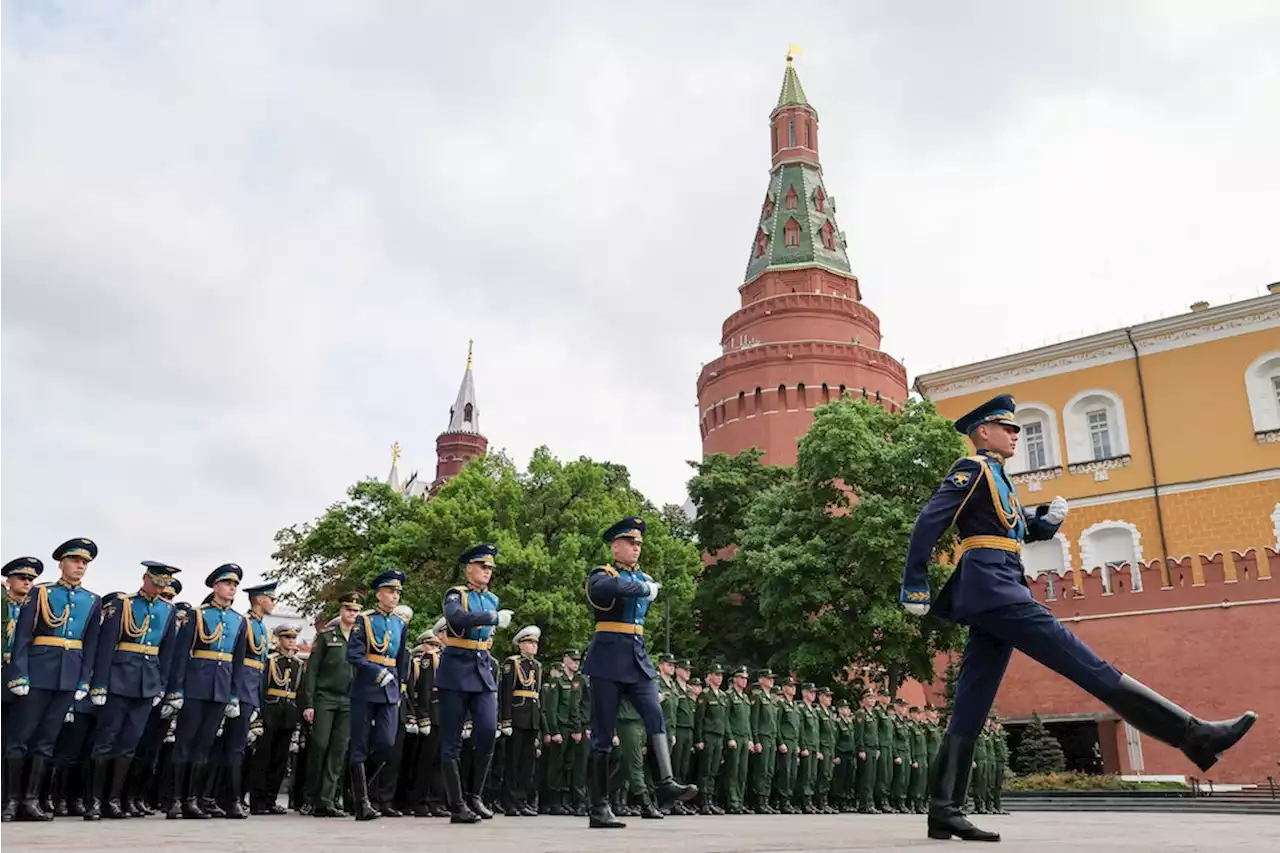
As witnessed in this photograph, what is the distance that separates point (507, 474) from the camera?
26.9m

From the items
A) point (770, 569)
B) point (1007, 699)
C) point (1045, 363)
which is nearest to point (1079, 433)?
point (1045, 363)

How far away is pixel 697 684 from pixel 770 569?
10984mm

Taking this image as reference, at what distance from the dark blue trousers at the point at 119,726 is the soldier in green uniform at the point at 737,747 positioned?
267 inches

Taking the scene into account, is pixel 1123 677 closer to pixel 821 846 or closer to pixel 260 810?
pixel 821 846

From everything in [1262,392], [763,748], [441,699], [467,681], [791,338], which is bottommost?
[763,748]

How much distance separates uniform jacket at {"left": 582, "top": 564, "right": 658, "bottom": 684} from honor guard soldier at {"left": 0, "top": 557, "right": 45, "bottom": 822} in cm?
398

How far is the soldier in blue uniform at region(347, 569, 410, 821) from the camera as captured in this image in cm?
768

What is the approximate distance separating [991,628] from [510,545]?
1961 cm

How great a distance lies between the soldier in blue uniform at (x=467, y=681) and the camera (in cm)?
699

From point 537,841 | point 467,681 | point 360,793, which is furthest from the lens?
point 360,793

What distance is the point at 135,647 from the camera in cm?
800

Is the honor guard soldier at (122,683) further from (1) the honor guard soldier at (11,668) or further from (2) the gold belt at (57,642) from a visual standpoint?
(1) the honor guard soldier at (11,668)

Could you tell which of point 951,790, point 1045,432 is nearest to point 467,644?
point 951,790

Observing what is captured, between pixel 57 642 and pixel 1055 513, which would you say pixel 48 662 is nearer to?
pixel 57 642
